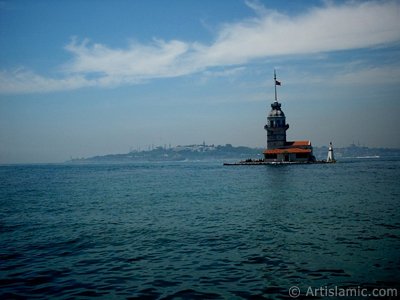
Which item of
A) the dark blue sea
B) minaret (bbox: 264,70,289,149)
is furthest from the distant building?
the dark blue sea

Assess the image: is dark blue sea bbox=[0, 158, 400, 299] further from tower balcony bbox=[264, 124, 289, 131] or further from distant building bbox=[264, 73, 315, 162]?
tower balcony bbox=[264, 124, 289, 131]

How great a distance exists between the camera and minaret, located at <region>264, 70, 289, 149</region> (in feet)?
416

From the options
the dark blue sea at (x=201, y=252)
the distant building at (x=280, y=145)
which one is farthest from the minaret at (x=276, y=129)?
the dark blue sea at (x=201, y=252)

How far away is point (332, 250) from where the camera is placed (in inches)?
586

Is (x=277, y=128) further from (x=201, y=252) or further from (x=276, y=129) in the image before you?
(x=201, y=252)

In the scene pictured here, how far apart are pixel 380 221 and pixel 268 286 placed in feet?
43.2

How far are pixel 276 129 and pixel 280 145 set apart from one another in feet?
21.3

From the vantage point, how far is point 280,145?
4985 inches

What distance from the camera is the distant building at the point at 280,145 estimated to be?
117562 mm

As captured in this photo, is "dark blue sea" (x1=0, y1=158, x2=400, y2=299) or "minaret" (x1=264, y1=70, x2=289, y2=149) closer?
"dark blue sea" (x1=0, y1=158, x2=400, y2=299)

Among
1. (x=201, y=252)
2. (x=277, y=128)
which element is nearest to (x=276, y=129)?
(x=277, y=128)

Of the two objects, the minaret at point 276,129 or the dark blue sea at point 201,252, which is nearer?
the dark blue sea at point 201,252

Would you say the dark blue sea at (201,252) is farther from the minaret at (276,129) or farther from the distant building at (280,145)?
the minaret at (276,129)

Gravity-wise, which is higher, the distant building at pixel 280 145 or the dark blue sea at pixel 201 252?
the distant building at pixel 280 145
